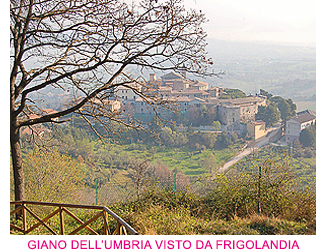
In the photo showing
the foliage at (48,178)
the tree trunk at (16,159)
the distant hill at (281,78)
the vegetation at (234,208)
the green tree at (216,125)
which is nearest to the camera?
the vegetation at (234,208)

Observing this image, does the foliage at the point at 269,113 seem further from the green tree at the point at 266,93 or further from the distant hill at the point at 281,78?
the distant hill at the point at 281,78

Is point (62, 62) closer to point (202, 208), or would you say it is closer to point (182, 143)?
point (202, 208)

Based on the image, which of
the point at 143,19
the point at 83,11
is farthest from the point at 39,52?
the point at 143,19

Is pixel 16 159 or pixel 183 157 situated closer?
pixel 16 159

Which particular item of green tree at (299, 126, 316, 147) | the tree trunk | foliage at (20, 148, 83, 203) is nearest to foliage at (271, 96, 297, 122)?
green tree at (299, 126, 316, 147)

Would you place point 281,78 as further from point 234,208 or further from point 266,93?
point 234,208

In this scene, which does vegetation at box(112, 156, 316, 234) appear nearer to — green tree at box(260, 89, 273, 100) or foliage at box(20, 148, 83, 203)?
foliage at box(20, 148, 83, 203)

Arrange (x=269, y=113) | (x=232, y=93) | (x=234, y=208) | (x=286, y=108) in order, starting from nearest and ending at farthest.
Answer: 1. (x=234, y=208)
2. (x=232, y=93)
3. (x=269, y=113)
4. (x=286, y=108)

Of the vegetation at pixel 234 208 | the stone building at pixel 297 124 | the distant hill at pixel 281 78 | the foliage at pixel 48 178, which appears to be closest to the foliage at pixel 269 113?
the stone building at pixel 297 124

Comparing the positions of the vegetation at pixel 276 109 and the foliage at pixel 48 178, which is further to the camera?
the vegetation at pixel 276 109

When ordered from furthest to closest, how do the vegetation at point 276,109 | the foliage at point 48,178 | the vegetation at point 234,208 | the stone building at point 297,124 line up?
the vegetation at point 276,109 < the stone building at point 297,124 < the foliage at point 48,178 < the vegetation at point 234,208

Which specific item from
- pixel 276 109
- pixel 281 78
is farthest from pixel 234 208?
pixel 281 78
